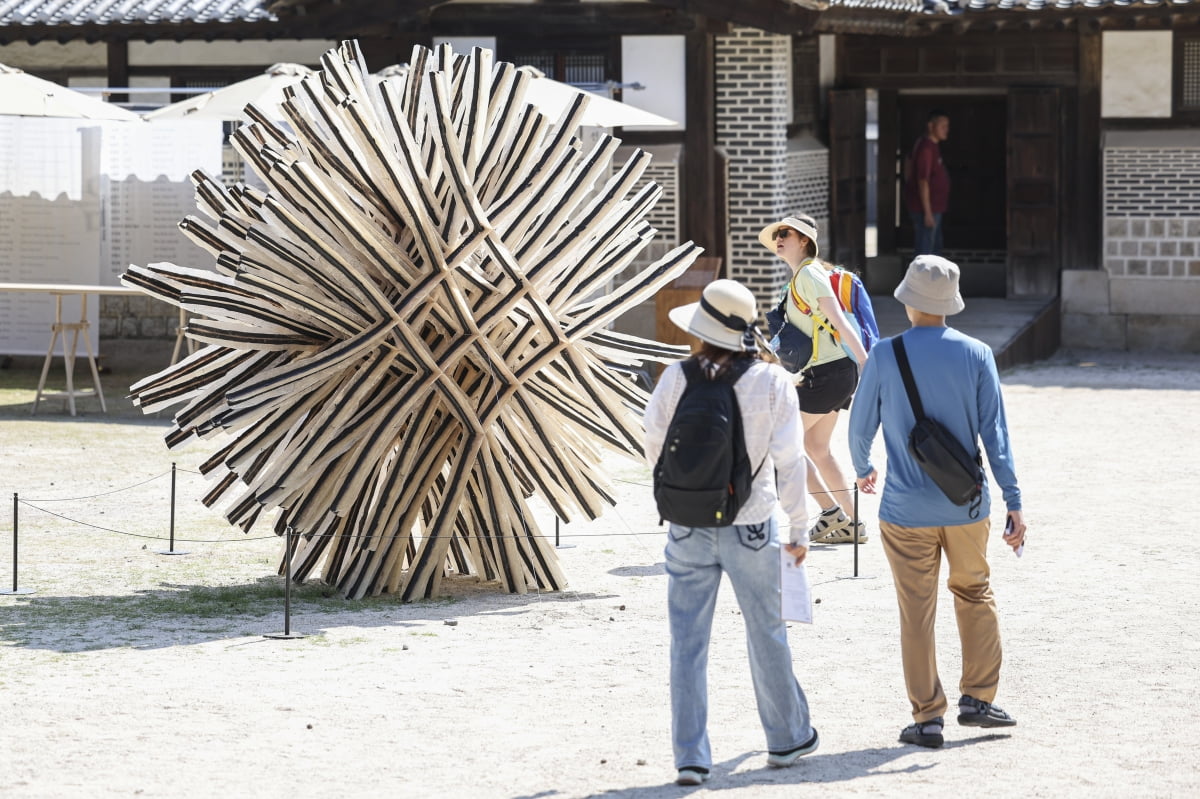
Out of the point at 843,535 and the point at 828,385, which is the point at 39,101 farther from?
the point at 843,535

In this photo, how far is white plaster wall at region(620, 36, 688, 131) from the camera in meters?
15.4

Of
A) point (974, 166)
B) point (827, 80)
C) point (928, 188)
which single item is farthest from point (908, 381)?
point (974, 166)

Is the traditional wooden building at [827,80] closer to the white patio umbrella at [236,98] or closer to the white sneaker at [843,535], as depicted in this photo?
the white patio umbrella at [236,98]

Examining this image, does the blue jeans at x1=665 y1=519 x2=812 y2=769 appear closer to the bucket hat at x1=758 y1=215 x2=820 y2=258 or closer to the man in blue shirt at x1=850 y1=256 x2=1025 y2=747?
the man in blue shirt at x1=850 y1=256 x2=1025 y2=747

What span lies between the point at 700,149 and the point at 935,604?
32.9 ft

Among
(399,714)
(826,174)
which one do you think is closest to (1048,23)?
(826,174)

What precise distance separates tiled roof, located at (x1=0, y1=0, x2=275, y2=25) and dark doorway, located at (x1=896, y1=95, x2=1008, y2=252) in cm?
723

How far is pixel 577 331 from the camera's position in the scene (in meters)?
7.68

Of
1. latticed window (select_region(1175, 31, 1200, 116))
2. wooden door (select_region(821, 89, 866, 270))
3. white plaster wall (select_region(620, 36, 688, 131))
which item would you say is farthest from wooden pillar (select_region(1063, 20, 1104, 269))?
white plaster wall (select_region(620, 36, 688, 131))

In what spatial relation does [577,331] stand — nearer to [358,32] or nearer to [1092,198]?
[358,32]

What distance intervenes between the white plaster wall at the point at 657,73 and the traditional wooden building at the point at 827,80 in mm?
17

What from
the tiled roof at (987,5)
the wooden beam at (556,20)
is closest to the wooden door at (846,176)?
the tiled roof at (987,5)

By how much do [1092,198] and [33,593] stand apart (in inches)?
472

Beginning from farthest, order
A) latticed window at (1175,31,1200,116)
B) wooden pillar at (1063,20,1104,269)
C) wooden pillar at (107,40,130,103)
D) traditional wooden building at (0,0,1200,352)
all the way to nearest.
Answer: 1. wooden pillar at (107,40,130,103)
2. wooden pillar at (1063,20,1104,269)
3. latticed window at (1175,31,1200,116)
4. traditional wooden building at (0,0,1200,352)
